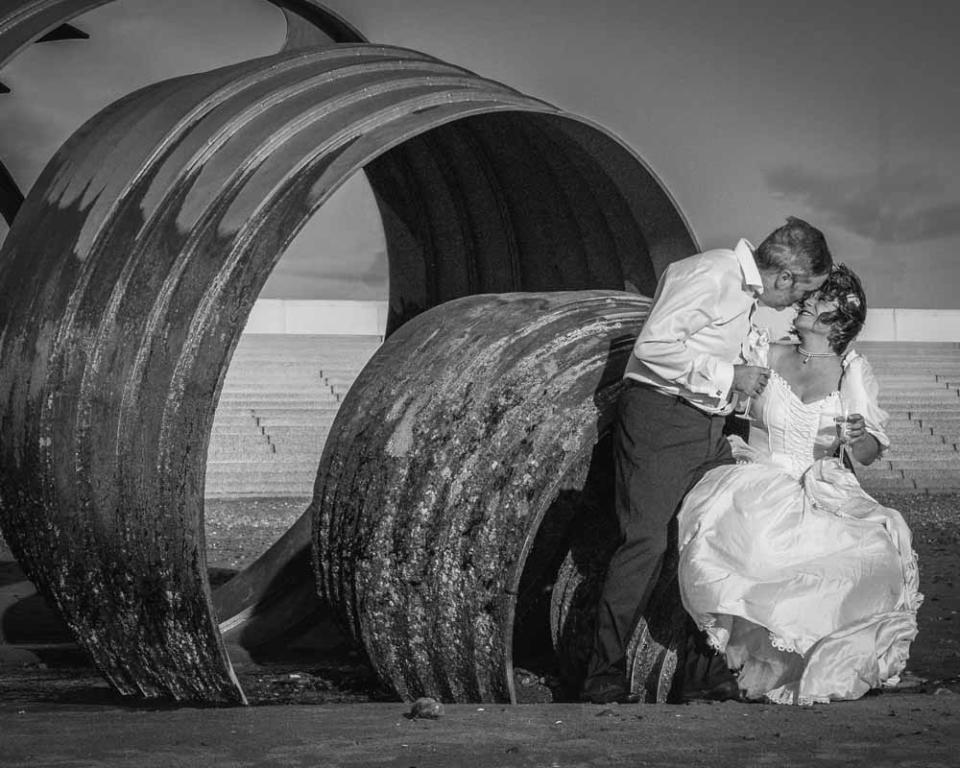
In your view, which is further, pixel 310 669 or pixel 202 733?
pixel 310 669

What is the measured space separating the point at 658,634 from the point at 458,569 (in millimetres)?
691

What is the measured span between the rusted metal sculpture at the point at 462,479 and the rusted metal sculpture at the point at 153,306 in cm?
64

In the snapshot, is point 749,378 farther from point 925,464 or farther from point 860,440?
point 925,464

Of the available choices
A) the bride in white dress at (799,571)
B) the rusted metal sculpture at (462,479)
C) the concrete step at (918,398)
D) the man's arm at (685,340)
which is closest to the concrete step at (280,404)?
the concrete step at (918,398)

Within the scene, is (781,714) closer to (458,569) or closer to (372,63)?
(458,569)

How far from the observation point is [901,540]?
473 cm

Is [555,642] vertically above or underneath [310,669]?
above

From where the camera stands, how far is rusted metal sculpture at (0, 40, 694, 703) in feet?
14.1

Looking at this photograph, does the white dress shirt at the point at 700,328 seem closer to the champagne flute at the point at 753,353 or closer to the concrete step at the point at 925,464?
the champagne flute at the point at 753,353

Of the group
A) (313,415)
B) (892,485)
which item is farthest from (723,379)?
(313,415)

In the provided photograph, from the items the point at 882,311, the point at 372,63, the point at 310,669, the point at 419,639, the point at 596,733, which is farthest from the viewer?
the point at 882,311

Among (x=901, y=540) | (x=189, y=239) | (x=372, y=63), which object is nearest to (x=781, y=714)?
(x=901, y=540)

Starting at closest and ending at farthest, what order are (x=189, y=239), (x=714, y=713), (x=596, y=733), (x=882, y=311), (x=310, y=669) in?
(x=596, y=733), (x=714, y=713), (x=189, y=239), (x=310, y=669), (x=882, y=311)

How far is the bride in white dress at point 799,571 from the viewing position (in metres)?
4.42
